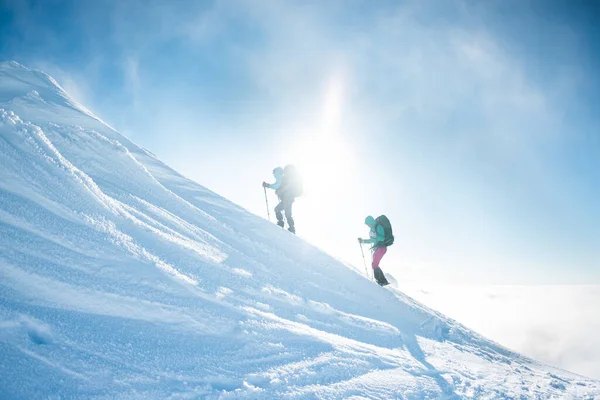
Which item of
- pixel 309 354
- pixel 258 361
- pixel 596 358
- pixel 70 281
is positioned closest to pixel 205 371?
pixel 258 361

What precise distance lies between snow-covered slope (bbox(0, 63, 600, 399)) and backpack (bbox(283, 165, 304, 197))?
14.4ft

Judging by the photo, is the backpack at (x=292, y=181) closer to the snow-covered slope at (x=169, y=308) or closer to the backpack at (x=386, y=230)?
the backpack at (x=386, y=230)

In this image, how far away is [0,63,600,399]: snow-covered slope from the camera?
10.5ft

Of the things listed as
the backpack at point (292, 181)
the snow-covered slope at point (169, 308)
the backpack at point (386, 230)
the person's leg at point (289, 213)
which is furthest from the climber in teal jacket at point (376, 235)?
the backpack at point (292, 181)

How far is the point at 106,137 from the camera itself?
8.35 metres

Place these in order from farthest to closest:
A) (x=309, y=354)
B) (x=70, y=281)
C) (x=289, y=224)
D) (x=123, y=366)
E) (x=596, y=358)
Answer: (x=596, y=358), (x=289, y=224), (x=309, y=354), (x=70, y=281), (x=123, y=366)

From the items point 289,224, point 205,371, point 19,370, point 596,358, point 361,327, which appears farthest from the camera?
point 596,358

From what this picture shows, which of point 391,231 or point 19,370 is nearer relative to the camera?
point 19,370

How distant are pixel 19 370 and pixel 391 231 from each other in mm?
10022

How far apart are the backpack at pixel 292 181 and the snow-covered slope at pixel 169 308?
4.40m

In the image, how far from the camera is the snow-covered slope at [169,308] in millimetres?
3195

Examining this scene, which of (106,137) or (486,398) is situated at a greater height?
(106,137)

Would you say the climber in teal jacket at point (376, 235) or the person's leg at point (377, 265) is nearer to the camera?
the person's leg at point (377, 265)

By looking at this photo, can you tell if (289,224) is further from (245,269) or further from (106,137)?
(106,137)
